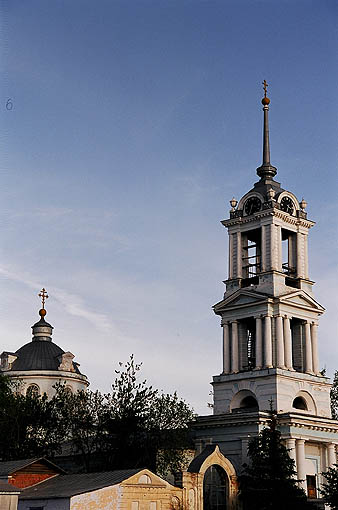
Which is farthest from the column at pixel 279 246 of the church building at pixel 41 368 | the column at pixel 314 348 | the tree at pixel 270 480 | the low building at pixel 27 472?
the church building at pixel 41 368

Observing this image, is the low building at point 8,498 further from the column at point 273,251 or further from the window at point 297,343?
the column at point 273,251

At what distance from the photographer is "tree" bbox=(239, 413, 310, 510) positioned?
41.1 metres

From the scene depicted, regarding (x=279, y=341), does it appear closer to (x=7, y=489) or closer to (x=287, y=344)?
(x=287, y=344)

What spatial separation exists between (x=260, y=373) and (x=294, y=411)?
113 inches

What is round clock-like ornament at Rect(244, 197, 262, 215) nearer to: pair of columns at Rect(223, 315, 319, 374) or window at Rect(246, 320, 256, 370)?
window at Rect(246, 320, 256, 370)

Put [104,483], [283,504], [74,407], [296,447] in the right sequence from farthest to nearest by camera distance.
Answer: [74,407], [296,447], [283,504], [104,483]

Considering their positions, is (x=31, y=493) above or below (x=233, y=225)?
below

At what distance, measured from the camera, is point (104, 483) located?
3806 centimetres

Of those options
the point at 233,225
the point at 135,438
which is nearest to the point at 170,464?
the point at 135,438

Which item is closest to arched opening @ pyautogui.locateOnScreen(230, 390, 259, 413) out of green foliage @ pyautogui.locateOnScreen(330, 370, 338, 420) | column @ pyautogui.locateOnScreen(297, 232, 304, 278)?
column @ pyautogui.locateOnScreen(297, 232, 304, 278)

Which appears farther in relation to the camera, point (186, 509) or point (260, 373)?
point (260, 373)

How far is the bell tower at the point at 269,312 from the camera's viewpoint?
1966 inches

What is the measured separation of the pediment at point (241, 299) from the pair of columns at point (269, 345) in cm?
103

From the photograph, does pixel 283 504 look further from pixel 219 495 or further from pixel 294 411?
pixel 294 411
